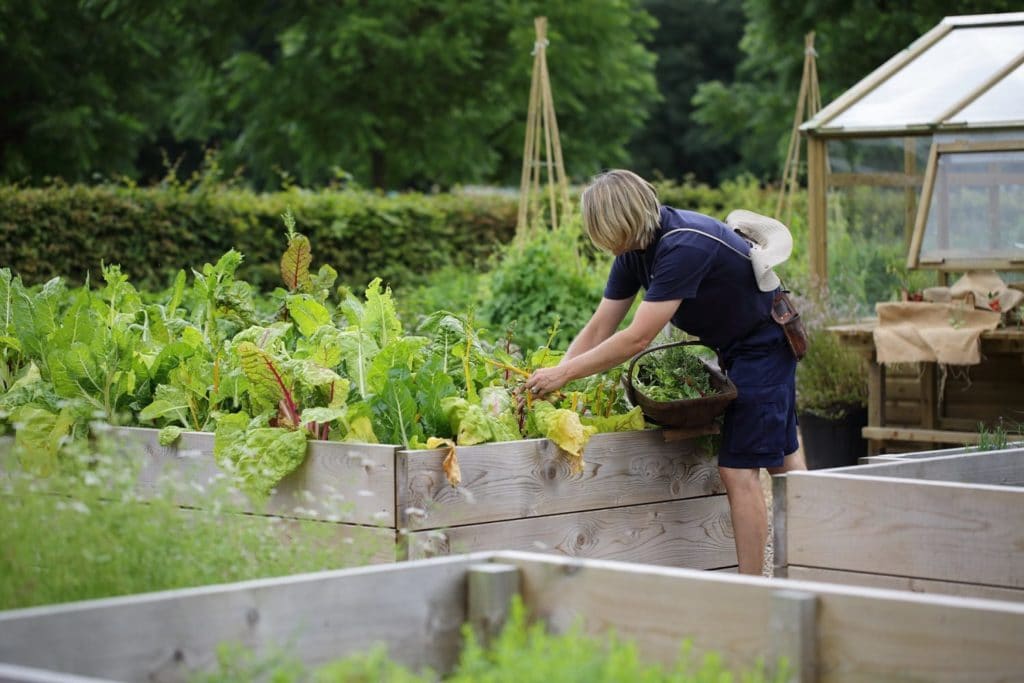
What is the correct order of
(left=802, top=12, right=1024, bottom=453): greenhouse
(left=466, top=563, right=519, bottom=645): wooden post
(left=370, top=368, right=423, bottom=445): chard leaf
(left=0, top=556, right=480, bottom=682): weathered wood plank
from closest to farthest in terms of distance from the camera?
(left=0, top=556, right=480, bottom=682): weathered wood plank < (left=466, top=563, right=519, bottom=645): wooden post < (left=370, top=368, right=423, bottom=445): chard leaf < (left=802, top=12, right=1024, bottom=453): greenhouse

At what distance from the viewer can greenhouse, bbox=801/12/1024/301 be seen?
6895 millimetres

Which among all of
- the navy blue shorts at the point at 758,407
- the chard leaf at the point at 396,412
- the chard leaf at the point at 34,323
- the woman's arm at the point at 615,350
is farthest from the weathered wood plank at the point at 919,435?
the chard leaf at the point at 34,323

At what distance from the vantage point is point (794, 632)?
2.24m

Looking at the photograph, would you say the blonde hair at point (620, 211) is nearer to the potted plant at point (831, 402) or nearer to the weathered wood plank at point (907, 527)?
the weathered wood plank at point (907, 527)

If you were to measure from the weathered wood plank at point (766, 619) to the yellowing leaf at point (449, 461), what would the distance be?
114cm

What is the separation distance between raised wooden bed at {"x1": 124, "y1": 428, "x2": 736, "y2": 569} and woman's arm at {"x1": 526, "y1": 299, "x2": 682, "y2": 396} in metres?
0.22

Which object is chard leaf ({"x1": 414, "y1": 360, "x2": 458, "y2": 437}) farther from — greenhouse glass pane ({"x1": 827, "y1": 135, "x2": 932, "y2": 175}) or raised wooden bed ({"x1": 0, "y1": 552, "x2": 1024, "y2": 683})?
greenhouse glass pane ({"x1": 827, "y1": 135, "x2": 932, "y2": 175})

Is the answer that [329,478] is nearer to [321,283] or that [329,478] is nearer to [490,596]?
[321,283]

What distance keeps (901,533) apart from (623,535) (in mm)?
1207

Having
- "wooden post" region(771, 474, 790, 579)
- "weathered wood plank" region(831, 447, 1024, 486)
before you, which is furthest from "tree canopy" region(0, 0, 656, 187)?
"wooden post" region(771, 474, 790, 579)

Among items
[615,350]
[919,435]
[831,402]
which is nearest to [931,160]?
[831,402]

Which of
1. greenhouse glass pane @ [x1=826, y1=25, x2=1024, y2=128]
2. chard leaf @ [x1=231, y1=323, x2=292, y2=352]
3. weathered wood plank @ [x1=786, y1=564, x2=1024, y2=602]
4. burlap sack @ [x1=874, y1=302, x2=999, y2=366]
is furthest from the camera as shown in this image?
greenhouse glass pane @ [x1=826, y1=25, x2=1024, y2=128]

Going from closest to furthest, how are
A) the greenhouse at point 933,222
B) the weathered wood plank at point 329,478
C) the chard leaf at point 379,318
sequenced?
the weathered wood plank at point 329,478 < the chard leaf at point 379,318 < the greenhouse at point 933,222

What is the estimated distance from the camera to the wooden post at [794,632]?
88.0 inches
